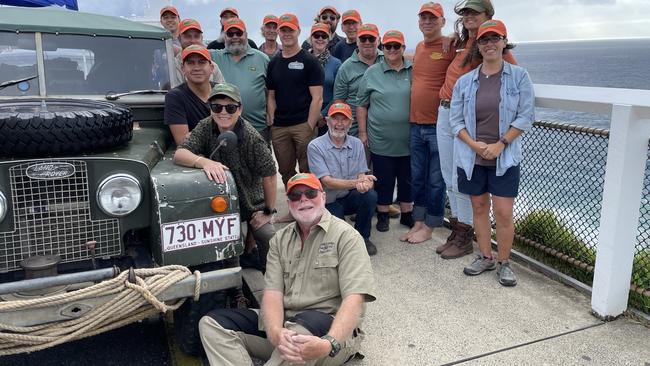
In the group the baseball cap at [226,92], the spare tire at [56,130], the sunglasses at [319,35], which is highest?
the sunglasses at [319,35]

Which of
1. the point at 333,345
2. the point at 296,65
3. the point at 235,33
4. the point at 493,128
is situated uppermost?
the point at 235,33

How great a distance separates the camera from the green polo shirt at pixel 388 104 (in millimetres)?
5023

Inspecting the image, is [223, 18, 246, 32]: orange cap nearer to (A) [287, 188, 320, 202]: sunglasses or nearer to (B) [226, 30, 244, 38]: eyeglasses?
(B) [226, 30, 244, 38]: eyeglasses

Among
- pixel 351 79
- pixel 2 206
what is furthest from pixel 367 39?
pixel 2 206

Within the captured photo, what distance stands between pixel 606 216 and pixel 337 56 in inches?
152

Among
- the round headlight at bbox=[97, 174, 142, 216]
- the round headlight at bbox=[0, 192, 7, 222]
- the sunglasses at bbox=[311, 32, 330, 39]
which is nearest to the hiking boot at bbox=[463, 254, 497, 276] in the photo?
the round headlight at bbox=[97, 174, 142, 216]

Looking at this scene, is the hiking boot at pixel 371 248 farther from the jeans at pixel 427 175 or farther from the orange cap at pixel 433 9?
the orange cap at pixel 433 9

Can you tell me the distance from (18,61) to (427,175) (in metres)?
3.44

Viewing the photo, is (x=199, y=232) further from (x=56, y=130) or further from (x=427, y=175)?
(x=427, y=175)

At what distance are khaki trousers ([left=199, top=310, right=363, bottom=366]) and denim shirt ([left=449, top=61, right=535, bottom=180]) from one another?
177 centimetres

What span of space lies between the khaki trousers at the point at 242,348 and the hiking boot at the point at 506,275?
1.62 m

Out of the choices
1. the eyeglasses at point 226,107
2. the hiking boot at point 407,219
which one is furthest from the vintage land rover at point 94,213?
the hiking boot at point 407,219

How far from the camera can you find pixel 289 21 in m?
5.31

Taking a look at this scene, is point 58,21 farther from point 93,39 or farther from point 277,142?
point 277,142
